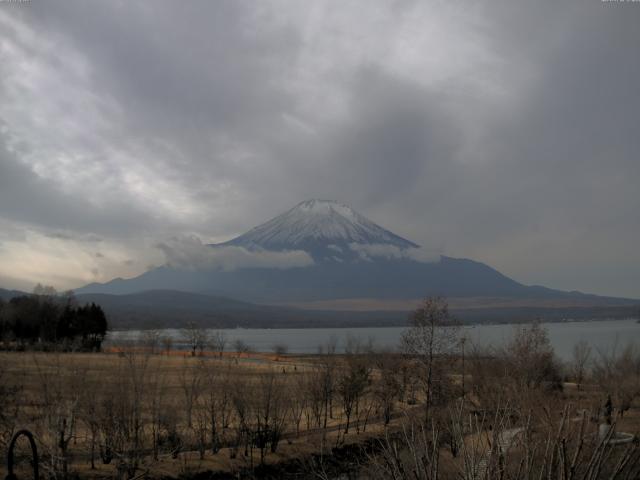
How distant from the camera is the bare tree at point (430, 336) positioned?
34.0 metres

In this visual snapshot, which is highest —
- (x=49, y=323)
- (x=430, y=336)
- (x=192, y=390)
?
(x=430, y=336)

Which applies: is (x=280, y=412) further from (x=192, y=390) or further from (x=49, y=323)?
(x=49, y=323)

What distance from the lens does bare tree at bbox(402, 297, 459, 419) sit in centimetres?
3403

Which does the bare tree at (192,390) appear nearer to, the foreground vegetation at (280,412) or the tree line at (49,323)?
the foreground vegetation at (280,412)

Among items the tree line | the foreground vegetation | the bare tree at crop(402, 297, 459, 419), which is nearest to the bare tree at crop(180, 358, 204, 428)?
the foreground vegetation

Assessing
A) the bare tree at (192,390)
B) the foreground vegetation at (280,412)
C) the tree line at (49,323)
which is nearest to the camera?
the foreground vegetation at (280,412)

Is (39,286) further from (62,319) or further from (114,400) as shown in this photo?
(114,400)

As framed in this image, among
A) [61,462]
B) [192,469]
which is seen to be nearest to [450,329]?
[192,469]

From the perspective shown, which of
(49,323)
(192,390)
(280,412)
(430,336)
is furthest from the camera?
(49,323)

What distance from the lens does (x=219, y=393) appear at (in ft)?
101

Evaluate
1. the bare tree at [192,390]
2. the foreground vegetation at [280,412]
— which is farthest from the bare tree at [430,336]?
the bare tree at [192,390]

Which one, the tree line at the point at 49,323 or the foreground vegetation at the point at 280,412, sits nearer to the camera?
the foreground vegetation at the point at 280,412

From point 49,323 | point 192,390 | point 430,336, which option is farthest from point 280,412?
point 49,323

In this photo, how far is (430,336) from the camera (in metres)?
33.9
